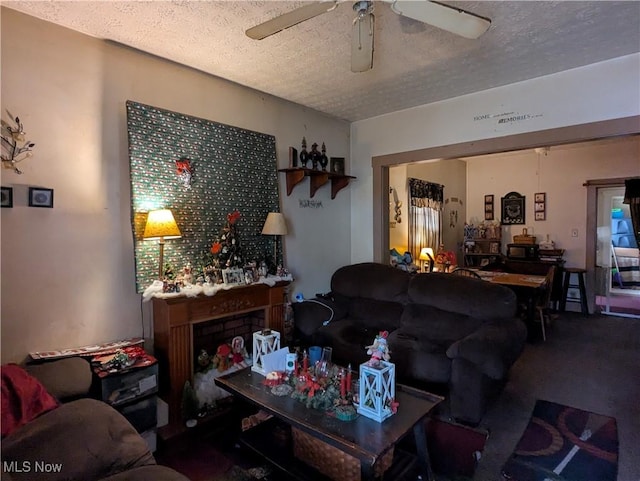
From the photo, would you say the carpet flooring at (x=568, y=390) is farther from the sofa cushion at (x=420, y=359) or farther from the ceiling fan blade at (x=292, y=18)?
the ceiling fan blade at (x=292, y=18)

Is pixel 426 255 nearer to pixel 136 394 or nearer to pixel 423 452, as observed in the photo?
pixel 423 452

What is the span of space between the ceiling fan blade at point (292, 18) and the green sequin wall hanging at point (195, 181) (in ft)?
A: 4.08

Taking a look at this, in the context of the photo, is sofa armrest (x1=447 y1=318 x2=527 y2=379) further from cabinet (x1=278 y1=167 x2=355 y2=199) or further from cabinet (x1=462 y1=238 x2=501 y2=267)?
cabinet (x1=462 y1=238 x2=501 y2=267)

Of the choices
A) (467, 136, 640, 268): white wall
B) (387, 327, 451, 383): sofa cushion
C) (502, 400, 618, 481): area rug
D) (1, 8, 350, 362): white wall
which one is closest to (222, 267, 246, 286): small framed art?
(1, 8, 350, 362): white wall

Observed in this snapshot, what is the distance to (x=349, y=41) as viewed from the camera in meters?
2.39

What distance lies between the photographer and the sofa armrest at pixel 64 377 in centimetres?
186

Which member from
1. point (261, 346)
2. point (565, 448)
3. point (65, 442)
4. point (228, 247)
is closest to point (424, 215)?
point (228, 247)

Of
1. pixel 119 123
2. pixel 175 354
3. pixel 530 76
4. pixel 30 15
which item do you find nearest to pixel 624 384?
pixel 530 76

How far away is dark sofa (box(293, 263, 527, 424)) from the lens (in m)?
2.44

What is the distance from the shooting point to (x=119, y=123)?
2525 mm

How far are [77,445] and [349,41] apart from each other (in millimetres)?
2680

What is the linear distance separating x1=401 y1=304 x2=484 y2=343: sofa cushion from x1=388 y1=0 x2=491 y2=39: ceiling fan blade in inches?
84.3

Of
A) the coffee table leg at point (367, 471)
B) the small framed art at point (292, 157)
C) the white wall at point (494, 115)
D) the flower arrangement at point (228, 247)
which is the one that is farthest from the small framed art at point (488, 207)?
the coffee table leg at point (367, 471)

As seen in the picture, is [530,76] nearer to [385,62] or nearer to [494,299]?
[385,62]
